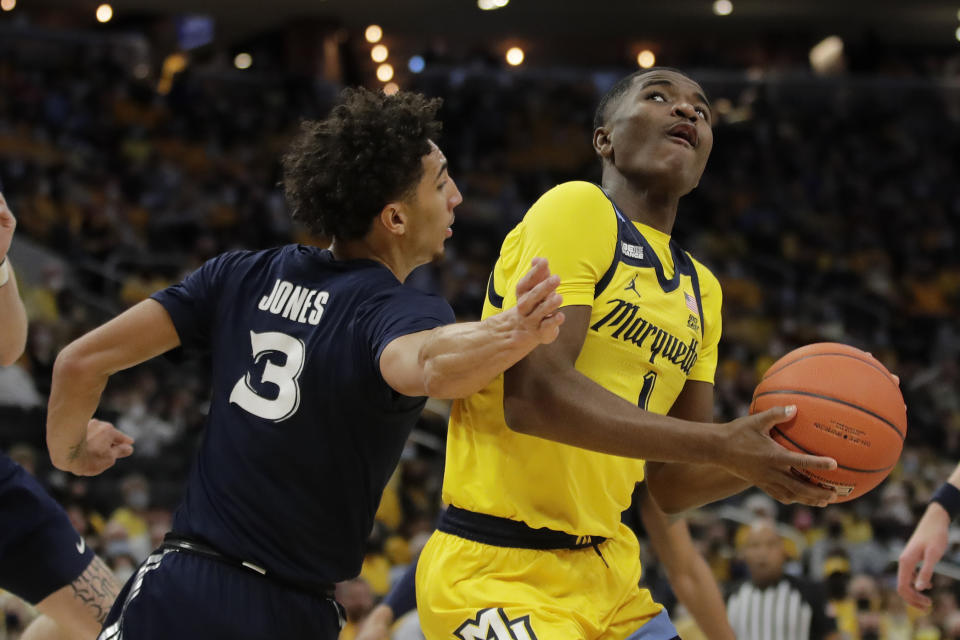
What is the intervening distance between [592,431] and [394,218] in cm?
74

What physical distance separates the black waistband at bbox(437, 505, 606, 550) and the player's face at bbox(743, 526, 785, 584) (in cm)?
423

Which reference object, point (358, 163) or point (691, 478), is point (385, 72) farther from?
point (358, 163)

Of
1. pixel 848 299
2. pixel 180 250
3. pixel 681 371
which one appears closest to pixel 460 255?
pixel 180 250

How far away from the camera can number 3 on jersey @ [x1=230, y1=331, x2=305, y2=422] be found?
2.72 metres

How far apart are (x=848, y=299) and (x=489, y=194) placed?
651 centimetres

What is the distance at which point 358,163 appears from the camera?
112 inches

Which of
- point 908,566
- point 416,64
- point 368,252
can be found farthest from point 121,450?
point 416,64

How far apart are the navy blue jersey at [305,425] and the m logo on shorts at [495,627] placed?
0.35m

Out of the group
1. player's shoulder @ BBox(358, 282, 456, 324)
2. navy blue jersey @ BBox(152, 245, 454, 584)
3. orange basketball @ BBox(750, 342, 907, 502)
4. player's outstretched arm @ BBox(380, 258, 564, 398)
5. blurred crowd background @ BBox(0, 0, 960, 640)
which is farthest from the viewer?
blurred crowd background @ BBox(0, 0, 960, 640)

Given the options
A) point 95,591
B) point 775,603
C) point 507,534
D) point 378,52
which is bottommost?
point 775,603

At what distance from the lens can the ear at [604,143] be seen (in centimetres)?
349

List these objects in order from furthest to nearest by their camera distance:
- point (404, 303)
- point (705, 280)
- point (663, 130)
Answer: point (705, 280) < point (663, 130) < point (404, 303)

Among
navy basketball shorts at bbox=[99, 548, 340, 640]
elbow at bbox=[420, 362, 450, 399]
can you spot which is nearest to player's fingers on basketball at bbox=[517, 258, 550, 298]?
elbow at bbox=[420, 362, 450, 399]

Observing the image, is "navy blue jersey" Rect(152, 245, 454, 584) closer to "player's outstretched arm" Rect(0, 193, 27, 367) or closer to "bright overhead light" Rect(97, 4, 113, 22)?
"player's outstretched arm" Rect(0, 193, 27, 367)
